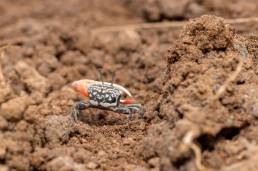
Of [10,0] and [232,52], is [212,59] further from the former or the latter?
[10,0]

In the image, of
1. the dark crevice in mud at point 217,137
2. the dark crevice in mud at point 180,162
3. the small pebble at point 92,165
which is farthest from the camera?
the small pebble at point 92,165

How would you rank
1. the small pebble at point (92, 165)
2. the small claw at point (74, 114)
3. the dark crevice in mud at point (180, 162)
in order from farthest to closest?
the small claw at point (74, 114)
the small pebble at point (92, 165)
the dark crevice in mud at point (180, 162)

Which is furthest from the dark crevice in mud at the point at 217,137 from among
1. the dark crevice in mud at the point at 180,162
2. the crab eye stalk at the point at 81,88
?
the crab eye stalk at the point at 81,88

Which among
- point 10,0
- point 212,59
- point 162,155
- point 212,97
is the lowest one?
point 162,155

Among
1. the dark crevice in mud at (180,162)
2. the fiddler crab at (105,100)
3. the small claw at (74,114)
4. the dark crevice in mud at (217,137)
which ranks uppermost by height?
the fiddler crab at (105,100)

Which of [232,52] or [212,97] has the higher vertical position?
[232,52]

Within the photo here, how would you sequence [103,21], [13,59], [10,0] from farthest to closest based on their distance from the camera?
[10,0] < [103,21] < [13,59]

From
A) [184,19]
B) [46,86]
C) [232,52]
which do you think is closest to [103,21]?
[184,19]

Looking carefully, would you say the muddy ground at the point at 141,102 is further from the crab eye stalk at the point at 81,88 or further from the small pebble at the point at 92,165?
the crab eye stalk at the point at 81,88

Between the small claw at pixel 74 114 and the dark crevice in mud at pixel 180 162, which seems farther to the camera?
the small claw at pixel 74 114
